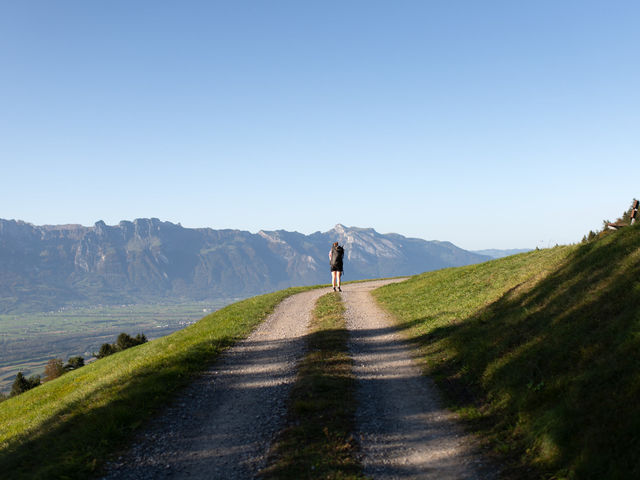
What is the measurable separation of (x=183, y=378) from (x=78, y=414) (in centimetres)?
324

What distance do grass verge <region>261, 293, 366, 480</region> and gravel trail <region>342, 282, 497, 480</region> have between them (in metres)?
0.36

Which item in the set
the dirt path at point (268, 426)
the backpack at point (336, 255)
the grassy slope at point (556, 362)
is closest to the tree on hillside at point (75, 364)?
the backpack at point (336, 255)

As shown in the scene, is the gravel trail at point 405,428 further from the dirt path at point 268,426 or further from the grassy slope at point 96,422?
the grassy slope at point 96,422

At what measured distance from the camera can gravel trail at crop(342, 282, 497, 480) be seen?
27.3 feet

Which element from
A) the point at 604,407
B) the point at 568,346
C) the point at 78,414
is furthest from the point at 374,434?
the point at 78,414

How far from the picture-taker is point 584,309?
12.6m

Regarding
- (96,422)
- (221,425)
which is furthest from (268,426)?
(96,422)

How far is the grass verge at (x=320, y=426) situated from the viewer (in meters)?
8.23

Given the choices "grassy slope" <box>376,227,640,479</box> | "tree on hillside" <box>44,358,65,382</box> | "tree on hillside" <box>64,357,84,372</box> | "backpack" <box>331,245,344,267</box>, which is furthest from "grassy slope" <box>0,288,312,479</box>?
"tree on hillside" <box>64,357,84,372</box>

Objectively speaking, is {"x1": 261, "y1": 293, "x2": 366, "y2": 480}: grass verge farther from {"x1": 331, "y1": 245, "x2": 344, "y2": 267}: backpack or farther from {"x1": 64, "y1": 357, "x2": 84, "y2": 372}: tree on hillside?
{"x1": 64, "y1": 357, "x2": 84, "y2": 372}: tree on hillside

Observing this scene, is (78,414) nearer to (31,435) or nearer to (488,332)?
(31,435)

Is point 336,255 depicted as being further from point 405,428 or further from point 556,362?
point 405,428

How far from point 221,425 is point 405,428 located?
15.0 feet

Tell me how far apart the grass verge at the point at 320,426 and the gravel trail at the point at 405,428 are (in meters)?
0.36
